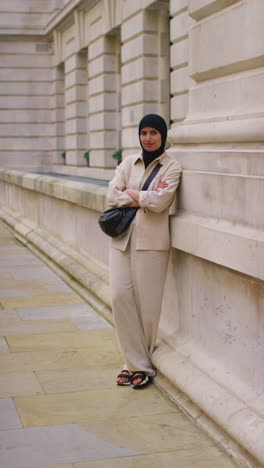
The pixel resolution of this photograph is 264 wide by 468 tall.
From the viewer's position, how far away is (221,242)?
162 inches

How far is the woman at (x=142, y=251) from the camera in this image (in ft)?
16.0

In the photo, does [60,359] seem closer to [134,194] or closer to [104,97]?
[134,194]

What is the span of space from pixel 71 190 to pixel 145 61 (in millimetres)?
12138

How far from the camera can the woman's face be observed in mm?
4906

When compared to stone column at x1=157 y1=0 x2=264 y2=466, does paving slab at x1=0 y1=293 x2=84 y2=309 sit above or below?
below

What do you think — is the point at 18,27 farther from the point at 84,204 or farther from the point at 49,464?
the point at 49,464

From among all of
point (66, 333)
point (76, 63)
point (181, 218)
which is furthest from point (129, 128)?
point (181, 218)

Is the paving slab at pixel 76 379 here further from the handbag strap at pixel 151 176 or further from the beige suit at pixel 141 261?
the handbag strap at pixel 151 176

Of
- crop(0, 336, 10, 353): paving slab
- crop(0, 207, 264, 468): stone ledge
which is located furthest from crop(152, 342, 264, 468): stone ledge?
crop(0, 336, 10, 353): paving slab

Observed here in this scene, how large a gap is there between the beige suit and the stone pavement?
316 mm

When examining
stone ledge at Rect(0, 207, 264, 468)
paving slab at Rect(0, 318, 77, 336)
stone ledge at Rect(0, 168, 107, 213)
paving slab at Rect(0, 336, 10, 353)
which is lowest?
paving slab at Rect(0, 318, 77, 336)

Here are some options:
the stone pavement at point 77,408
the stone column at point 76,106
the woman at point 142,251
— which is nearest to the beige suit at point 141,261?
the woman at point 142,251

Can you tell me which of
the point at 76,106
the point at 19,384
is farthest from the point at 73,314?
the point at 76,106

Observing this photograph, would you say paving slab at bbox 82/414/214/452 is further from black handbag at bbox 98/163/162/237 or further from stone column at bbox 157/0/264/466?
black handbag at bbox 98/163/162/237
